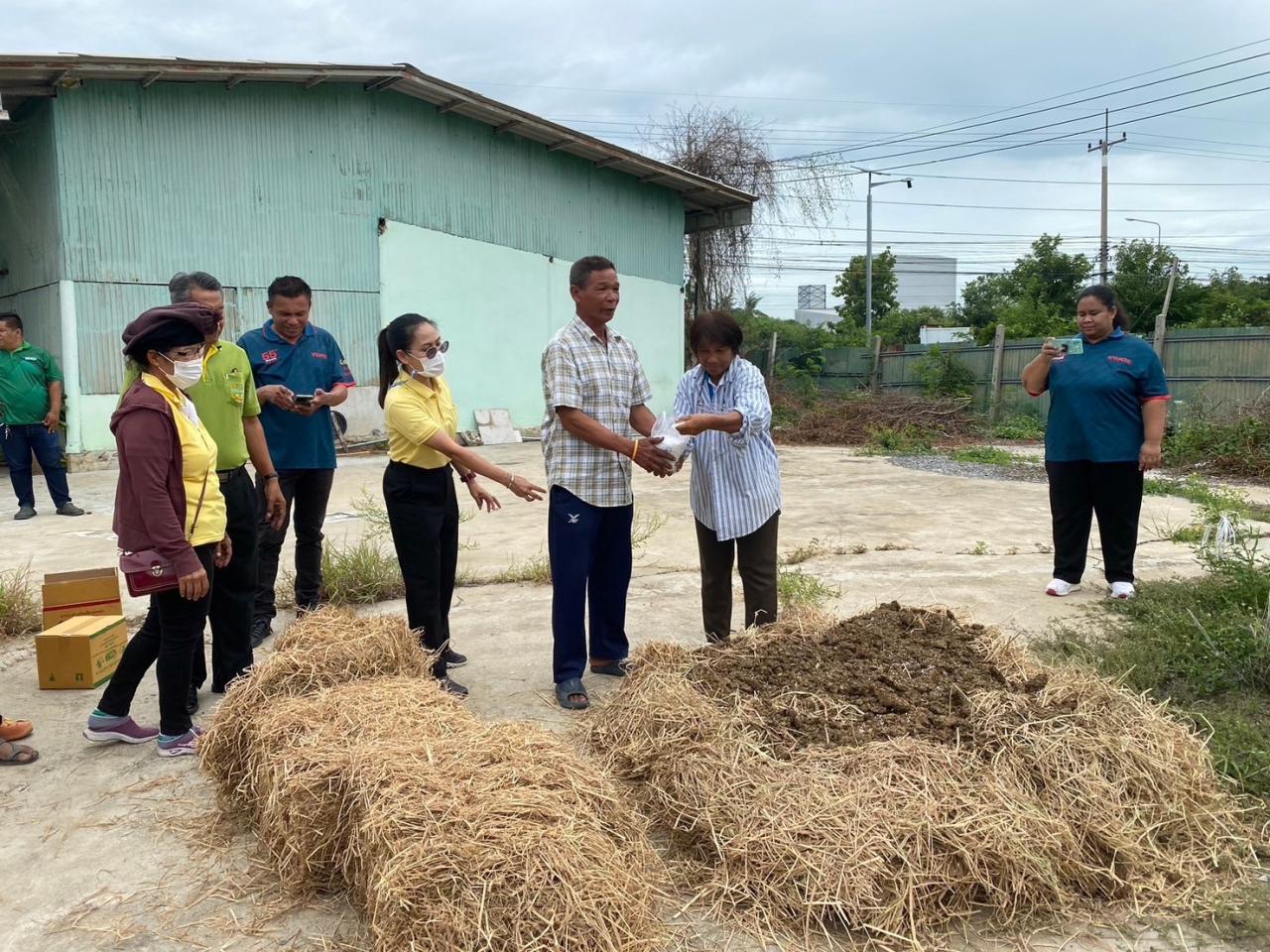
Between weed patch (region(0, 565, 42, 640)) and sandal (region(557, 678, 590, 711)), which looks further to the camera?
weed patch (region(0, 565, 42, 640))

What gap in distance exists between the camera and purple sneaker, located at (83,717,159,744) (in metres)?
3.37

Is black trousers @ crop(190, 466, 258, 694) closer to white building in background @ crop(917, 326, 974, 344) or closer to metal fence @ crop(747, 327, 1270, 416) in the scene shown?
metal fence @ crop(747, 327, 1270, 416)

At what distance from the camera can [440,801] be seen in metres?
2.08

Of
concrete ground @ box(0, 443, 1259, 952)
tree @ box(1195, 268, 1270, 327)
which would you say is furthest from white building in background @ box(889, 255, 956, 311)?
concrete ground @ box(0, 443, 1259, 952)

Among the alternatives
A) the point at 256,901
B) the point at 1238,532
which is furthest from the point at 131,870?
the point at 1238,532

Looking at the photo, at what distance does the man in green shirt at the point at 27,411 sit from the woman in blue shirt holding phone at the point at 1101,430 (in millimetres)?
7866

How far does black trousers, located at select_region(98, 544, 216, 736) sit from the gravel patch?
32.6 feet

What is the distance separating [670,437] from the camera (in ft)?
12.0

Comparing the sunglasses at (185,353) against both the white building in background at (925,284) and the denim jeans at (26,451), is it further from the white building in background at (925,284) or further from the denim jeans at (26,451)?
the white building in background at (925,284)

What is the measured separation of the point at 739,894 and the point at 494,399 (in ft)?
46.3

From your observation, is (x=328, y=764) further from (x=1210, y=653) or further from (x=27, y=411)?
(x=27, y=411)

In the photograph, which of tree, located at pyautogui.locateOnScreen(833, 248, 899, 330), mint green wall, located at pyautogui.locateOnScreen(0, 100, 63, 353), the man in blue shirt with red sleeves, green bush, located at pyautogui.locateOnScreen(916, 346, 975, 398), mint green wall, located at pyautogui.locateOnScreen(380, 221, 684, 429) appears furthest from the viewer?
tree, located at pyautogui.locateOnScreen(833, 248, 899, 330)

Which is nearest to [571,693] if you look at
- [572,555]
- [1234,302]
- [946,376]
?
[572,555]

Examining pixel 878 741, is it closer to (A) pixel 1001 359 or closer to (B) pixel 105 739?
(B) pixel 105 739
